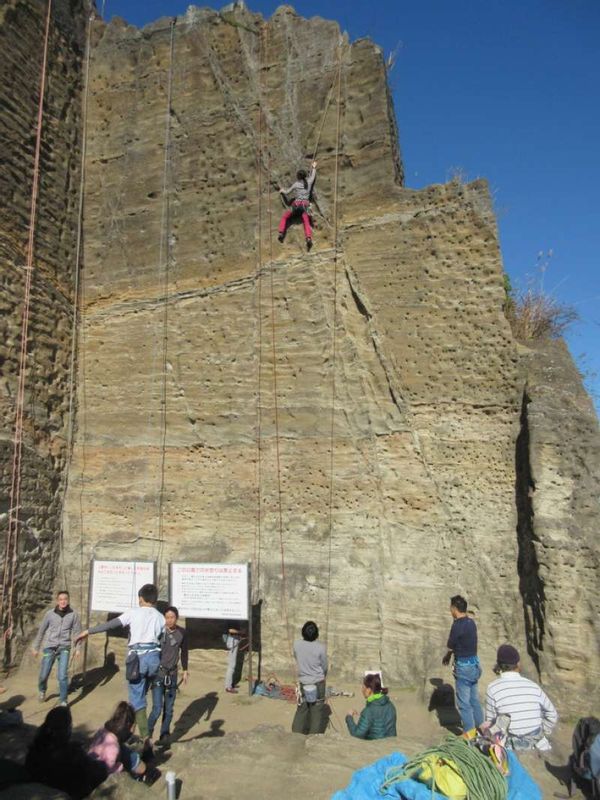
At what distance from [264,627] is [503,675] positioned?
11.2 ft

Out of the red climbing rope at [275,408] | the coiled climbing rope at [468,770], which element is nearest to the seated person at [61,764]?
the coiled climbing rope at [468,770]

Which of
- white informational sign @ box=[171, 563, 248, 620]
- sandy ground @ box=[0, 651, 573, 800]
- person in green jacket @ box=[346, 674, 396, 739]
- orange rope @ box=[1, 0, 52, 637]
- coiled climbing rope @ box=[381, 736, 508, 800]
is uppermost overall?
orange rope @ box=[1, 0, 52, 637]

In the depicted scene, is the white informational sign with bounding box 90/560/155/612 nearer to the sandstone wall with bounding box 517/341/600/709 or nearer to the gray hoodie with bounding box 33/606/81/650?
the gray hoodie with bounding box 33/606/81/650

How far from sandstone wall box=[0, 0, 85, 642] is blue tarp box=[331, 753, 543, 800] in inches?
208

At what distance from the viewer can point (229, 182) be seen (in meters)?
8.24

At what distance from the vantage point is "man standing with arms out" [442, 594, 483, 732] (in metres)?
5.02

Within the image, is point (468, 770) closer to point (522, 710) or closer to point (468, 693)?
point (522, 710)

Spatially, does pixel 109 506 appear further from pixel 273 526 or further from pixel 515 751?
pixel 515 751

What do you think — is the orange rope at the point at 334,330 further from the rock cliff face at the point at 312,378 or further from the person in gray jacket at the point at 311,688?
the person in gray jacket at the point at 311,688

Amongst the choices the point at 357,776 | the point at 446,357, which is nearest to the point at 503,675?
the point at 357,776

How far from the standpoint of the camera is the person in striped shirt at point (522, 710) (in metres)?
3.90

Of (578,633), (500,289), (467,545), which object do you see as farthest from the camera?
(500,289)

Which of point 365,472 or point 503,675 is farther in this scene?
point 365,472

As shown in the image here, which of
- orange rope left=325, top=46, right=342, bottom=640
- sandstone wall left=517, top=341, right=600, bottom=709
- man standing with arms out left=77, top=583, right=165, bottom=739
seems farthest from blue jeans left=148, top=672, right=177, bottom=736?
sandstone wall left=517, top=341, right=600, bottom=709
